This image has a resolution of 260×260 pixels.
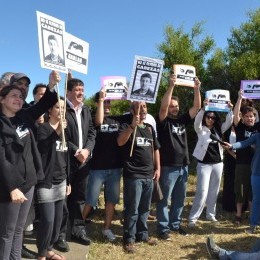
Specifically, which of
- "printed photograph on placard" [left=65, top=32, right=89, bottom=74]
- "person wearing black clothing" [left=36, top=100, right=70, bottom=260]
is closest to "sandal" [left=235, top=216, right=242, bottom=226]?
"person wearing black clothing" [left=36, top=100, right=70, bottom=260]

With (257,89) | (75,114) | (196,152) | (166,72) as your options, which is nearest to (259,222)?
(196,152)

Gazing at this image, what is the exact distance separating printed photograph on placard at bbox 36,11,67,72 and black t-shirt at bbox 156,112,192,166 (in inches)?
79.5

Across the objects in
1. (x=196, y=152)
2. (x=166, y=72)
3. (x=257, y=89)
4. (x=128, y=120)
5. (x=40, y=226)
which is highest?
(x=166, y=72)

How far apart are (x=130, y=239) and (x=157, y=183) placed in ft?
3.00

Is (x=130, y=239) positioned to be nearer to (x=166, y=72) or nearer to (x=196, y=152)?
(x=196, y=152)

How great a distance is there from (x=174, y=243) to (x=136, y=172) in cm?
135

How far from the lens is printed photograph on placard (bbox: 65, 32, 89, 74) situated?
4926 millimetres

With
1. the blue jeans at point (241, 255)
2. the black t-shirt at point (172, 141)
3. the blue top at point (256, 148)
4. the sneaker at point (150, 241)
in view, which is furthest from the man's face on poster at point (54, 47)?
the blue top at point (256, 148)

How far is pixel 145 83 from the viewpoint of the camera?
549 cm

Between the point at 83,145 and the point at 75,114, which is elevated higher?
the point at 75,114

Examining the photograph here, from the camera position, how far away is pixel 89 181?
5.52 m

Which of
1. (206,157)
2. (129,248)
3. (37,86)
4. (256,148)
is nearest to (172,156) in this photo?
(206,157)

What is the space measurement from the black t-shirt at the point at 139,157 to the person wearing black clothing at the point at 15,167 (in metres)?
1.55

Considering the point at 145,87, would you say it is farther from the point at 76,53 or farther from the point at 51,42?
the point at 51,42
